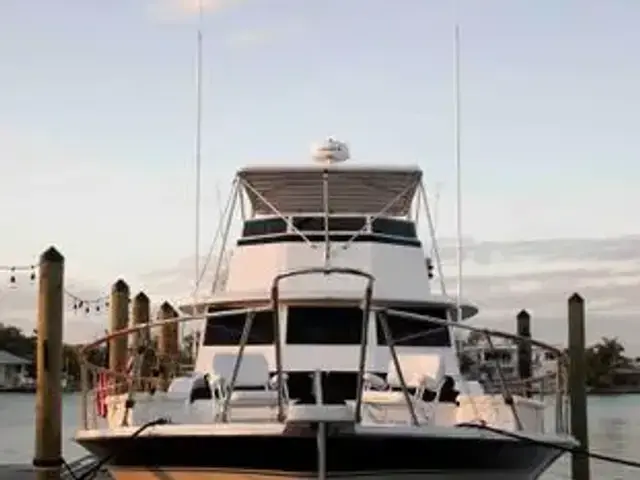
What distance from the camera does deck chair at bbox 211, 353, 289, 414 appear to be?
1410 cm

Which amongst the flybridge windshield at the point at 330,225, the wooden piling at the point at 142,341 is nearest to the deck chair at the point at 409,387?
the wooden piling at the point at 142,341

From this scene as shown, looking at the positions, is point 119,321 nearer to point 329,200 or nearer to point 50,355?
point 329,200

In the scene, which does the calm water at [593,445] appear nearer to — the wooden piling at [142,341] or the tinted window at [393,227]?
the wooden piling at [142,341]

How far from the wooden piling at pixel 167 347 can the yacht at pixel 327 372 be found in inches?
44.9

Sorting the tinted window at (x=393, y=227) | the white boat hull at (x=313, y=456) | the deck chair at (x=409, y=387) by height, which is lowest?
the white boat hull at (x=313, y=456)

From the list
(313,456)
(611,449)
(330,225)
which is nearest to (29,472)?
(330,225)

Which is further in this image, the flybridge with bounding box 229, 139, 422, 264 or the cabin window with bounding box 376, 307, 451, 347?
the flybridge with bounding box 229, 139, 422, 264

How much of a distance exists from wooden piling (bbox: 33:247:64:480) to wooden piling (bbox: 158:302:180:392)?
181 centimetres

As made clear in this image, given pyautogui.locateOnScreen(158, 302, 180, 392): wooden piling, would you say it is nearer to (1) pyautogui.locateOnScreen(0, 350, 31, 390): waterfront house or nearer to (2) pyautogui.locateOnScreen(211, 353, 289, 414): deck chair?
(2) pyautogui.locateOnScreen(211, 353, 289, 414): deck chair

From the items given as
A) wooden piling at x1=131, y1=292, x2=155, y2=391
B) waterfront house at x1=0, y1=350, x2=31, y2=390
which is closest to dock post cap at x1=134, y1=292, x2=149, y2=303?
wooden piling at x1=131, y1=292, x2=155, y2=391

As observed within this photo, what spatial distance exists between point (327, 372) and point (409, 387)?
1.30 meters

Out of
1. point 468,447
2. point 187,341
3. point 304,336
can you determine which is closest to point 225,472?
point 468,447

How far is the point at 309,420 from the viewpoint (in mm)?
12547

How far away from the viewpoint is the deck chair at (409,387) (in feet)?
46.7
